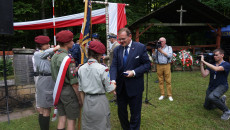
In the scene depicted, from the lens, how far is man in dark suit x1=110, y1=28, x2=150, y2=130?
9.35 feet

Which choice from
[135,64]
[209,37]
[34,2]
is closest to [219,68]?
[135,64]

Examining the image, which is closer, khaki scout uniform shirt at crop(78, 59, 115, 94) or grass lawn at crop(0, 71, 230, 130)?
khaki scout uniform shirt at crop(78, 59, 115, 94)

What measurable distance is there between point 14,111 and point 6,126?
34.6 inches

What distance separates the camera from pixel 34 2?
15656 mm

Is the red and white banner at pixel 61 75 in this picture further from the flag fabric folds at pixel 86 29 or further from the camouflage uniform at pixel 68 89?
the flag fabric folds at pixel 86 29

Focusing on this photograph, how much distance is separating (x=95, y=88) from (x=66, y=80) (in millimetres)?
571

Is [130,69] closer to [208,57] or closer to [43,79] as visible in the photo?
[43,79]

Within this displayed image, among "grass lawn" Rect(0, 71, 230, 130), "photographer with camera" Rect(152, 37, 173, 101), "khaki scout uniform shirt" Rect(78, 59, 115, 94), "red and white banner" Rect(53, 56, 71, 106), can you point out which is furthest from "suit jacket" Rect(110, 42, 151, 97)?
"photographer with camera" Rect(152, 37, 173, 101)

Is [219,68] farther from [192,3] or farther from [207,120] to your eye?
[192,3]

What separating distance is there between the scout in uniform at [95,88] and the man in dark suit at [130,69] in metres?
0.60

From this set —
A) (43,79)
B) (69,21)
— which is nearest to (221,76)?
(43,79)

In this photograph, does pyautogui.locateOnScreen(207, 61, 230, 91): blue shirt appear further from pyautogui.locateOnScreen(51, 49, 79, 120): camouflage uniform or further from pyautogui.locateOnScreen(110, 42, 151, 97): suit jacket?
pyautogui.locateOnScreen(51, 49, 79, 120): camouflage uniform

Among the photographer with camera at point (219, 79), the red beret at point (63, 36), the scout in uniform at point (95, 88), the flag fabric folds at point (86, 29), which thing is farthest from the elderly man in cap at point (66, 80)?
the photographer with camera at point (219, 79)

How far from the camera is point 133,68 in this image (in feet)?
9.47
